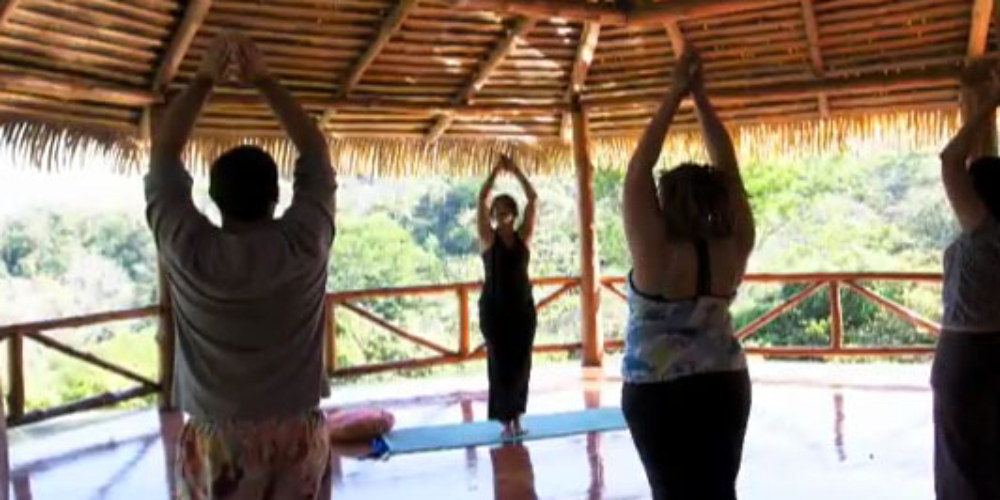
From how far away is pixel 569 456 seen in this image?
4.63 meters

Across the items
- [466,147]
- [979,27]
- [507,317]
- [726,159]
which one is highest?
[979,27]

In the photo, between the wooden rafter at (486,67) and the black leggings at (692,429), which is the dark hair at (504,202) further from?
the black leggings at (692,429)

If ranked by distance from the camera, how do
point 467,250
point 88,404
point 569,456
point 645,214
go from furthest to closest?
point 467,250 → point 88,404 → point 569,456 → point 645,214

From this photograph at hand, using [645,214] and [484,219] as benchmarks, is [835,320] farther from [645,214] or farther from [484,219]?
[645,214]

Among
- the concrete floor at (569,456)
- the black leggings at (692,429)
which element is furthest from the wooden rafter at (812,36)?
the black leggings at (692,429)

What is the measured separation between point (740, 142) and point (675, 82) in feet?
18.5

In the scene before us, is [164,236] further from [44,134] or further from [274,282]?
[44,134]

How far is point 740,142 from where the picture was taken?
754 cm

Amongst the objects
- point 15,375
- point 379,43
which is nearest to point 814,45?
point 379,43

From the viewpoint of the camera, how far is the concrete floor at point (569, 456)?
4.04m

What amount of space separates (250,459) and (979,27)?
227 inches

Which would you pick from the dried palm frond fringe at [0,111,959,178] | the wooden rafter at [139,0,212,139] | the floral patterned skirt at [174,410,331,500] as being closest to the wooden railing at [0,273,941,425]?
the dried palm frond fringe at [0,111,959,178]

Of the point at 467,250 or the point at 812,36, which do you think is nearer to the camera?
the point at 812,36

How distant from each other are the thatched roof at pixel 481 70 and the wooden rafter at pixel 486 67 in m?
0.02
